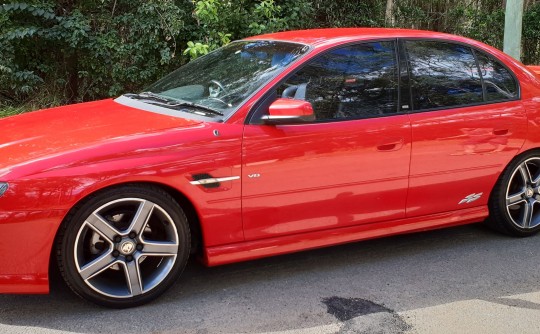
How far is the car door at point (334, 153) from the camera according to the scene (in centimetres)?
357

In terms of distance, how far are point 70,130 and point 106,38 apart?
517 centimetres

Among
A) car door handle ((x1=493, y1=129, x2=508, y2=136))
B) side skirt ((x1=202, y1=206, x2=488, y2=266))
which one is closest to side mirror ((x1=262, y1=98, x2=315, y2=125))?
side skirt ((x1=202, y1=206, x2=488, y2=266))

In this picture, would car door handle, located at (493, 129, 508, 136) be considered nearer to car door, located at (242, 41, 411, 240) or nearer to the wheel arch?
car door, located at (242, 41, 411, 240)

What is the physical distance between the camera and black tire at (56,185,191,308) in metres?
3.16

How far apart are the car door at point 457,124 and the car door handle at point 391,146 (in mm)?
125

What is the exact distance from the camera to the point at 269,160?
354 cm

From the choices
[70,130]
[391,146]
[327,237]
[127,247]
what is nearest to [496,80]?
[391,146]

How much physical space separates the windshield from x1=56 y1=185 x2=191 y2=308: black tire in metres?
0.73

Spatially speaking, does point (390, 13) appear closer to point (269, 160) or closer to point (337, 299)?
point (269, 160)

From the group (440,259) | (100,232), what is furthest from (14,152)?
(440,259)

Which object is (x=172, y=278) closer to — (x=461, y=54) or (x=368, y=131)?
(x=368, y=131)

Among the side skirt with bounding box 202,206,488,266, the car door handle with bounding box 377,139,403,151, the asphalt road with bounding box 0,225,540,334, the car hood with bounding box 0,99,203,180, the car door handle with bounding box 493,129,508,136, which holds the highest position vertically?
the car hood with bounding box 0,99,203,180

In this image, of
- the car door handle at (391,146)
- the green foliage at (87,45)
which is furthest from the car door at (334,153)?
the green foliage at (87,45)

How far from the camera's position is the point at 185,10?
27.5ft
